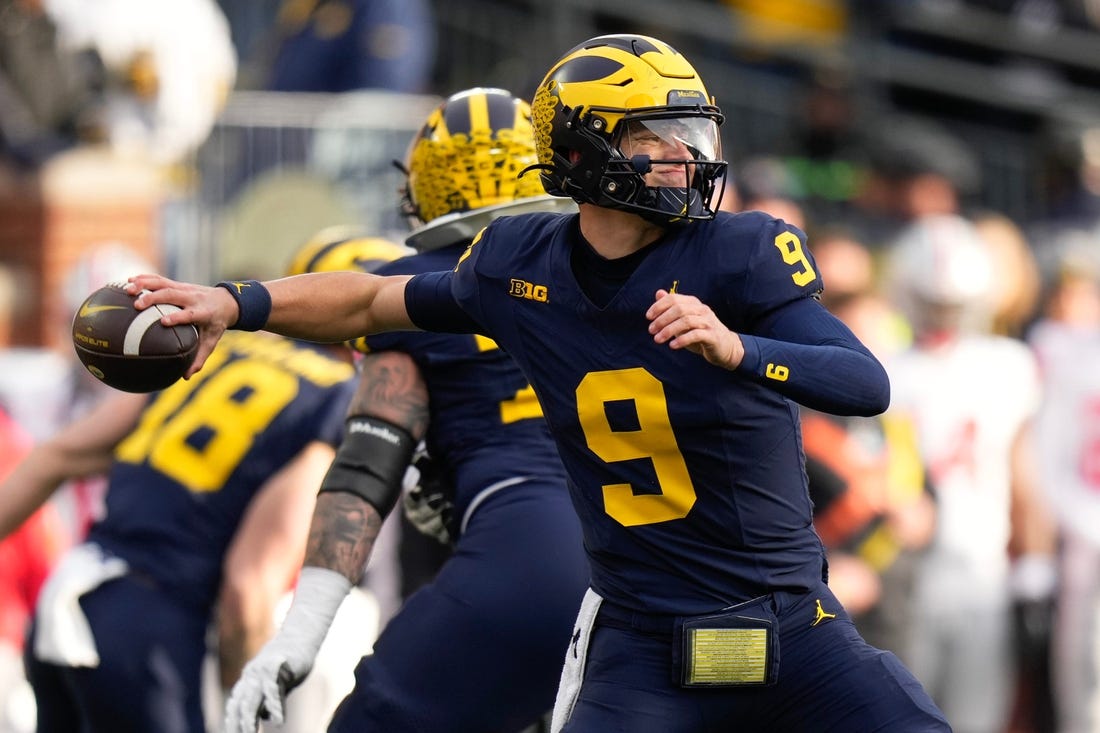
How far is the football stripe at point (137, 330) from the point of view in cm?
405

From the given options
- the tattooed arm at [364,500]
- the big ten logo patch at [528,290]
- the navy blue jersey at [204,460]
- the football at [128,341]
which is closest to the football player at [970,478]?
the navy blue jersey at [204,460]

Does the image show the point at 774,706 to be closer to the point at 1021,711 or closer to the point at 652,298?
the point at 652,298

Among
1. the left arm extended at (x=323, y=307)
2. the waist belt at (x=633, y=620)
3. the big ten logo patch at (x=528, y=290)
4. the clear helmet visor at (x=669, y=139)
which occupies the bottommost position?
the waist belt at (x=633, y=620)

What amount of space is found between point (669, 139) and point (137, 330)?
3.93 feet

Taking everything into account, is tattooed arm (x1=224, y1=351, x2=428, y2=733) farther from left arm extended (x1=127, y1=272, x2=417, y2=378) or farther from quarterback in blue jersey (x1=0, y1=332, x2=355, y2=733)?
quarterback in blue jersey (x1=0, y1=332, x2=355, y2=733)

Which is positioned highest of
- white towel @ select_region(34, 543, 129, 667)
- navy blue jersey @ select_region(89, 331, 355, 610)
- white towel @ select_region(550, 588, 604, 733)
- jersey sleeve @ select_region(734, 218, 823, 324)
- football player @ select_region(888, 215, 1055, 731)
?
jersey sleeve @ select_region(734, 218, 823, 324)

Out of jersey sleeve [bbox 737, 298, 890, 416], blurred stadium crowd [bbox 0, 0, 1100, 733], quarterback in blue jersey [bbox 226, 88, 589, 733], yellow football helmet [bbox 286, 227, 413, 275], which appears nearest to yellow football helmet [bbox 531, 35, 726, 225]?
jersey sleeve [bbox 737, 298, 890, 416]

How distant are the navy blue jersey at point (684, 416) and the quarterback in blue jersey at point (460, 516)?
1.47 ft

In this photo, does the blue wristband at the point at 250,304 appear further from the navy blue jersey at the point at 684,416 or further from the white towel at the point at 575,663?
the white towel at the point at 575,663

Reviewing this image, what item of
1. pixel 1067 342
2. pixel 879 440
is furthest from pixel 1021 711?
pixel 879 440

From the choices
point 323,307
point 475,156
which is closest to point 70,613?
point 323,307

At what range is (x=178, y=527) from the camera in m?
5.89

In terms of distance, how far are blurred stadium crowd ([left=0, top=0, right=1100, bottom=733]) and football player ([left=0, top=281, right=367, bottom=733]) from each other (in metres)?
0.66

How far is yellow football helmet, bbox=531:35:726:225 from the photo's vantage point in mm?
4043
